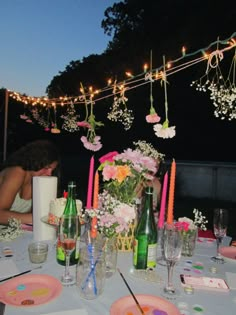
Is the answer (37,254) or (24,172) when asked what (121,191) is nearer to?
(37,254)

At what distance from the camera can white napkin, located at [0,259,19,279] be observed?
4.12 ft

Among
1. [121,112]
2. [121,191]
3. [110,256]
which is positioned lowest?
[110,256]

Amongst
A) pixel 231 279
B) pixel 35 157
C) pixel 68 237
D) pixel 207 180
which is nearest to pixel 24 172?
pixel 35 157

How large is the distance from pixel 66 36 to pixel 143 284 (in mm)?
13182

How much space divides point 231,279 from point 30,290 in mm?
858

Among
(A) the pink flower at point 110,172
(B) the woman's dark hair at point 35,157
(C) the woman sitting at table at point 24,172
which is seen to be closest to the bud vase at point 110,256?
(A) the pink flower at point 110,172

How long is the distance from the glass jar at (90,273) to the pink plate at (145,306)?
0.31ft

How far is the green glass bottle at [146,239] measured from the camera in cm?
136

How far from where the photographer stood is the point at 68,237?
126 cm

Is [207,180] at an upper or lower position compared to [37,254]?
upper

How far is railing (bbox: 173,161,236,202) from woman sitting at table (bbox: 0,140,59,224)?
549cm

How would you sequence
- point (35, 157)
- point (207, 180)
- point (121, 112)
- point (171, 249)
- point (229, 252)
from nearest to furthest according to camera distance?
1. point (171, 249)
2. point (229, 252)
3. point (35, 157)
4. point (121, 112)
5. point (207, 180)

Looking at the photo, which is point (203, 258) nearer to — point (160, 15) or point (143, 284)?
point (143, 284)

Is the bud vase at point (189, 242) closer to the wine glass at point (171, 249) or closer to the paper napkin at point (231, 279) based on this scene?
the paper napkin at point (231, 279)
